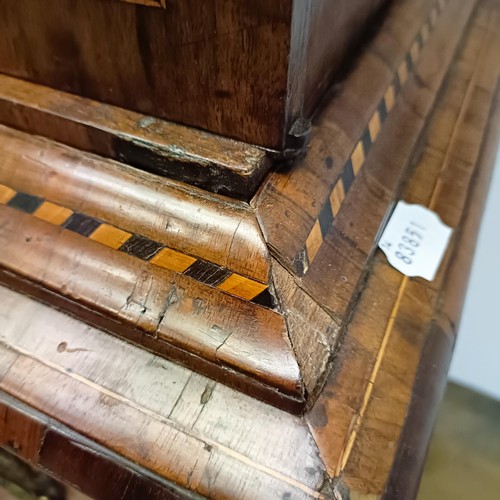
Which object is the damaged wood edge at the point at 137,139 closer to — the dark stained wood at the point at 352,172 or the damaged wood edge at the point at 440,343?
the dark stained wood at the point at 352,172

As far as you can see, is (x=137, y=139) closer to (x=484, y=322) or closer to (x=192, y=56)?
(x=192, y=56)

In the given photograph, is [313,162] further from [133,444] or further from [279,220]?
[133,444]

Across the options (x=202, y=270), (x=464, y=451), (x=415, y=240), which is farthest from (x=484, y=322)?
(x=202, y=270)

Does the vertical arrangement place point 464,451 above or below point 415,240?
below

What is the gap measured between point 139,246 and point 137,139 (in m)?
0.09

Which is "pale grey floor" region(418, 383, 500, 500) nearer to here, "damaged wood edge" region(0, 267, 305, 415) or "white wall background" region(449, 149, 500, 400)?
"white wall background" region(449, 149, 500, 400)

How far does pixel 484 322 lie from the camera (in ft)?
3.35

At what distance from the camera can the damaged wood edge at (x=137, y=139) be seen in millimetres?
427

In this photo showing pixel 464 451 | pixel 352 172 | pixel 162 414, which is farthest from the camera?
pixel 464 451

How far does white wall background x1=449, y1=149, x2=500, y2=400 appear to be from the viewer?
3.30 ft

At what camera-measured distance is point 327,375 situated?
0.40 m

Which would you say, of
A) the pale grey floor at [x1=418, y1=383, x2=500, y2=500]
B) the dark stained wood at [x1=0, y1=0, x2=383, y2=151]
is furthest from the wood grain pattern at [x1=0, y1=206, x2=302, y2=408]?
the pale grey floor at [x1=418, y1=383, x2=500, y2=500]

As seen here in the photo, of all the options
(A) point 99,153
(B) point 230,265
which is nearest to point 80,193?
(A) point 99,153

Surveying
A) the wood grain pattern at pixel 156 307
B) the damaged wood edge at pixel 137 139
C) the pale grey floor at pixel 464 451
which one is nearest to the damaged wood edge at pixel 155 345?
the wood grain pattern at pixel 156 307
